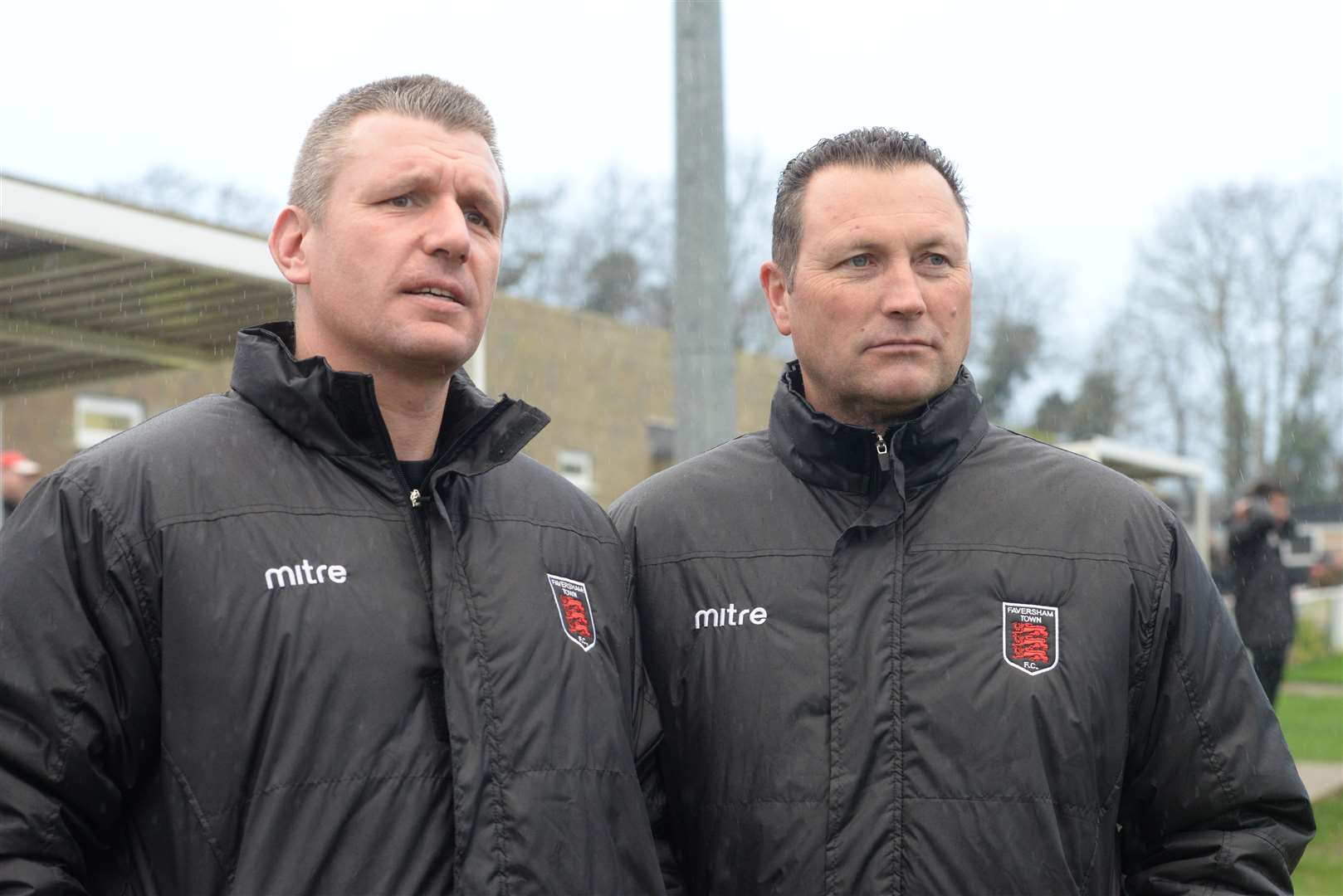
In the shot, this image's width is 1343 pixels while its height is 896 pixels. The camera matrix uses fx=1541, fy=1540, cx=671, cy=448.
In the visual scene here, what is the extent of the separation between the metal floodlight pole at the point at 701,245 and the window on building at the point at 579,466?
18240 millimetres

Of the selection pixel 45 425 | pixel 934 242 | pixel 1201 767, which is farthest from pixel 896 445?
pixel 45 425

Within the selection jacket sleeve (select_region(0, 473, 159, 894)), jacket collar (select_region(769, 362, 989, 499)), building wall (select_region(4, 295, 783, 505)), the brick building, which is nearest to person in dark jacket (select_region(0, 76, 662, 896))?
jacket sleeve (select_region(0, 473, 159, 894))

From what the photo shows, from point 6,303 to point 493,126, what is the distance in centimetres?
787

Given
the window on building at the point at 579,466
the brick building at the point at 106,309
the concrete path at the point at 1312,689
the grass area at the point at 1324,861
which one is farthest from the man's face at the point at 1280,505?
the window on building at the point at 579,466

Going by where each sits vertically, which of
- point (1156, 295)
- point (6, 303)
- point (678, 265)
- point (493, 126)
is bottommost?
point (1156, 295)

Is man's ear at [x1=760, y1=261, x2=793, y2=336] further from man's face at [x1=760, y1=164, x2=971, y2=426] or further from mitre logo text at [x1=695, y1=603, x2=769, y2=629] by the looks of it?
mitre logo text at [x1=695, y1=603, x2=769, y2=629]

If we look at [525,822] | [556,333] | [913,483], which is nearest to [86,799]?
[525,822]

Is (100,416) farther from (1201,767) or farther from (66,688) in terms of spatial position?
(1201,767)

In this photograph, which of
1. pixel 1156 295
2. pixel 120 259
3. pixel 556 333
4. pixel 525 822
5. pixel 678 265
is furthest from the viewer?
pixel 1156 295

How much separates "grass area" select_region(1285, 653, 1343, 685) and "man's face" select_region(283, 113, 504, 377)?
81.0 ft

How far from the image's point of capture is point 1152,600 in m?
2.90

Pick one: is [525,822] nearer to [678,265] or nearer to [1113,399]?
[678,265]

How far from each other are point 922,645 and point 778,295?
898 millimetres

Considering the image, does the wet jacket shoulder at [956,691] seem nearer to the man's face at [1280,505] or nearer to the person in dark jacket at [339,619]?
the person in dark jacket at [339,619]
